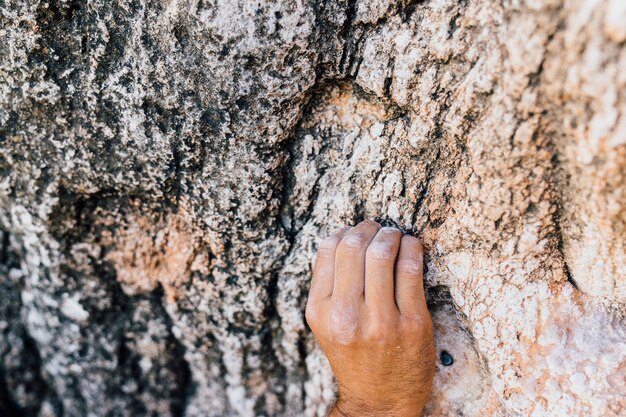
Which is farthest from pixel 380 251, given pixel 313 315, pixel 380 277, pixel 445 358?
pixel 445 358

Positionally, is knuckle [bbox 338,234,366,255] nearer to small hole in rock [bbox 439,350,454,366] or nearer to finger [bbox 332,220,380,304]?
finger [bbox 332,220,380,304]

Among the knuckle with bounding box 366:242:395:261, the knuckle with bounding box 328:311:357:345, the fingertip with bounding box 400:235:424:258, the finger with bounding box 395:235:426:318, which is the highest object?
the fingertip with bounding box 400:235:424:258

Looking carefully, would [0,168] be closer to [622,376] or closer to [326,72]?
[326,72]

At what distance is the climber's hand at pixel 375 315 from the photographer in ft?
2.62

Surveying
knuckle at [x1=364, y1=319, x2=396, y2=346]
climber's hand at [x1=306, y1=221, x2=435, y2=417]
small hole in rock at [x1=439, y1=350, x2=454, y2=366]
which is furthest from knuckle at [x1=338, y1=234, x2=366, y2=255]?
small hole in rock at [x1=439, y1=350, x2=454, y2=366]

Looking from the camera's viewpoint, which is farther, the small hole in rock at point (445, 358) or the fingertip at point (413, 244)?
the small hole in rock at point (445, 358)

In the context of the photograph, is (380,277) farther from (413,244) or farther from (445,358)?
(445,358)

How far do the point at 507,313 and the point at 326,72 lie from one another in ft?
1.46

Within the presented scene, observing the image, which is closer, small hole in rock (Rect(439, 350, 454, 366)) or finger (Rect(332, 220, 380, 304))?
finger (Rect(332, 220, 380, 304))

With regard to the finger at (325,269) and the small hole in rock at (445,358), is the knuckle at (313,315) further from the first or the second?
the small hole in rock at (445,358)

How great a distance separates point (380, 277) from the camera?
790 millimetres

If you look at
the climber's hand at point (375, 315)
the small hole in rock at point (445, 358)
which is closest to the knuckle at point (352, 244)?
the climber's hand at point (375, 315)

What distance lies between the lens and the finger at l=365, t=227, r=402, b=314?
0.79 m

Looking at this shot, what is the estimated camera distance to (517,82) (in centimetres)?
67
